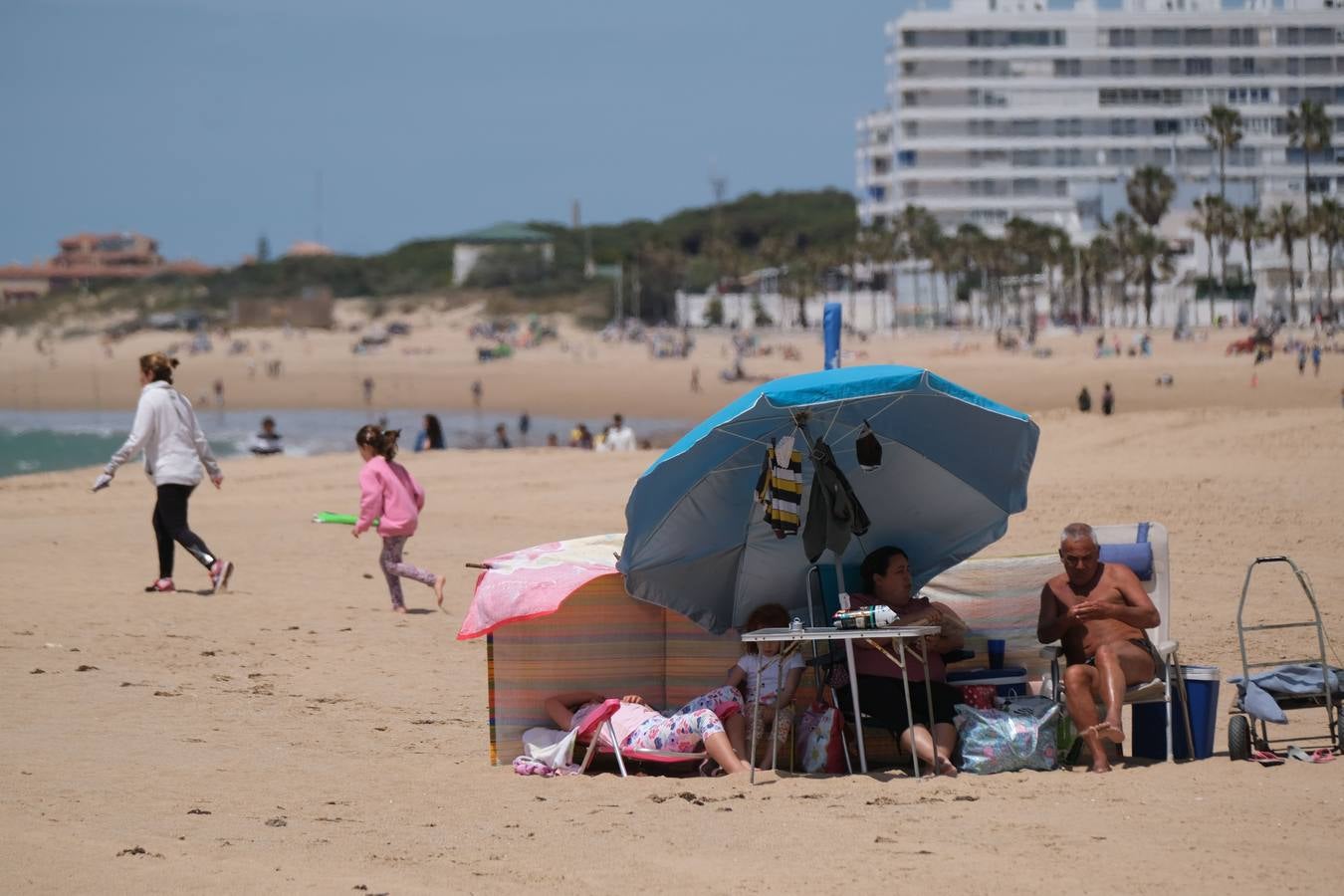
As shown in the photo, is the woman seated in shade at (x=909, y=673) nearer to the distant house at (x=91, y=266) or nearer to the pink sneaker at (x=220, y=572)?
the pink sneaker at (x=220, y=572)

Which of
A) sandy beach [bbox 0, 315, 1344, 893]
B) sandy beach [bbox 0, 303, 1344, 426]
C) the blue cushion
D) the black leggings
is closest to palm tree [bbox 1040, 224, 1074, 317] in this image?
sandy beach [bbox 0, 303, 1344, 426]

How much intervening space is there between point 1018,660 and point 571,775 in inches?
83.9

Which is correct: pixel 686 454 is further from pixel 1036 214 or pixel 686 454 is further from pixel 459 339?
pixel 1036 214

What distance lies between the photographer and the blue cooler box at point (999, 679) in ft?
23.8

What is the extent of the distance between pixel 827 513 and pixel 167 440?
5.97 m

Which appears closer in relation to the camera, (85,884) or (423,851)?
(85,884)

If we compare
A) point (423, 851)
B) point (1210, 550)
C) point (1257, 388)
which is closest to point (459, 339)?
point (1257, 388)

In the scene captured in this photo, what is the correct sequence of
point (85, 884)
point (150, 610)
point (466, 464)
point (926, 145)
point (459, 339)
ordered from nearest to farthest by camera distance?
point (85, 884) < point (150, 610) < point (466, 464) < point (459, 339) < point (926, 145)

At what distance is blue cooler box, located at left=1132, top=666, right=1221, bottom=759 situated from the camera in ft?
23.0

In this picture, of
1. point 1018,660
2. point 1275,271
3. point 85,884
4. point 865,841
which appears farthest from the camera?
point 1275,271

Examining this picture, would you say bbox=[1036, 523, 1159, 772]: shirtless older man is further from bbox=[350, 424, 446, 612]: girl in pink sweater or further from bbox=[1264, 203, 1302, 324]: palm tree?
bbox=[1264, 203, 1302, 324]: palm tree

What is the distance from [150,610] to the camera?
11.1 m

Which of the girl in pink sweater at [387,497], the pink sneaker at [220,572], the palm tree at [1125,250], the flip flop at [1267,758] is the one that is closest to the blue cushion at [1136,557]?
the flip flop at [1267,758]

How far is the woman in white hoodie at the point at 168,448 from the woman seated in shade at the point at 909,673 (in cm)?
555
